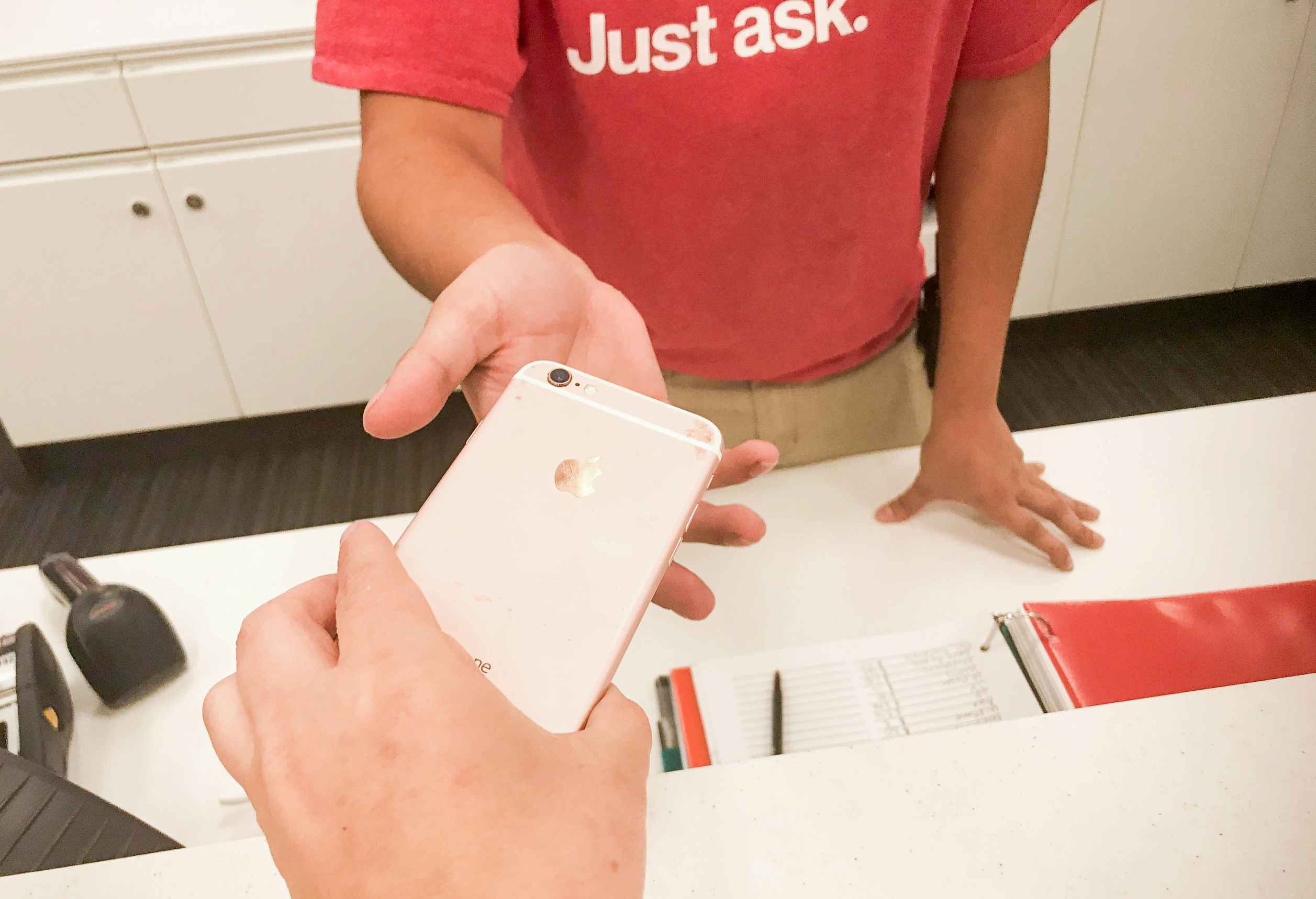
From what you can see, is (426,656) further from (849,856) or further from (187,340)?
(187,340)

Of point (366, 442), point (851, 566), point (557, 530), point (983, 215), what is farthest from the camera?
point (366, 442)

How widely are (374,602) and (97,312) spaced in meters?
1.67

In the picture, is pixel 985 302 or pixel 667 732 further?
pixel 985 302

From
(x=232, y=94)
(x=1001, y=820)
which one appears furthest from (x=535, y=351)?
(x=232, y=94)

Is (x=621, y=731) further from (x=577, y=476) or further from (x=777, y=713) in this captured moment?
(x=777, y=713)

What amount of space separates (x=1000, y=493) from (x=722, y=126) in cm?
36

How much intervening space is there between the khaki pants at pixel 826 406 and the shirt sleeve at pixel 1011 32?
0.96 feet

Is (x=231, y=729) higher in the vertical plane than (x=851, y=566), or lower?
higher

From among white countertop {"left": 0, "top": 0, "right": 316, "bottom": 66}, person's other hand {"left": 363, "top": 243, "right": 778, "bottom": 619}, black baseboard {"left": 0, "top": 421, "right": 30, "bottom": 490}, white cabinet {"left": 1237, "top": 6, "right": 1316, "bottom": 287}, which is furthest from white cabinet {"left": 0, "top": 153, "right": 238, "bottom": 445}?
white cabinet {"left": 1237, "top": 6, "right": 1316, "bottom": 287}

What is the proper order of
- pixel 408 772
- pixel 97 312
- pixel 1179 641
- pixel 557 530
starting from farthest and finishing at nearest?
pixel 97 312, pixel 1179 641, pixel 557 530, pixel 408 772

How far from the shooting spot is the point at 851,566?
0.64m

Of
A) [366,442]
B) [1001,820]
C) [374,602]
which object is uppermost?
[374,602]

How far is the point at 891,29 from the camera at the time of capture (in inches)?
24.4

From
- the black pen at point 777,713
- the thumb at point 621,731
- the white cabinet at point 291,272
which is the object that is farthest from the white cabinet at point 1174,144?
the thumb at point 621,731
